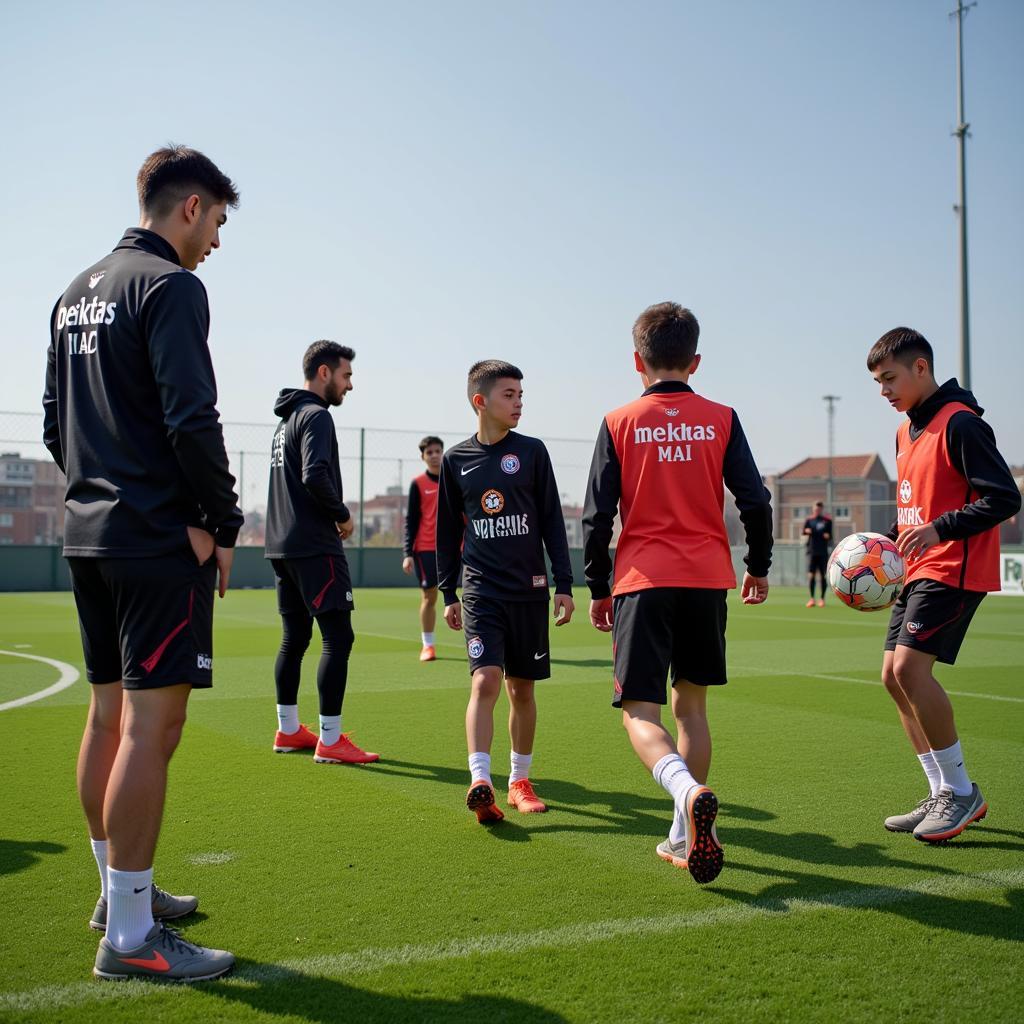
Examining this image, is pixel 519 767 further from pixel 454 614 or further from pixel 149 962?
pixel 149 962

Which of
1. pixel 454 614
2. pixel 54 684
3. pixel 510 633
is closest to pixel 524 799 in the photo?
pixel 510 633

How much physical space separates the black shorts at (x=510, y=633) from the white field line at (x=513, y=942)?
1706mm

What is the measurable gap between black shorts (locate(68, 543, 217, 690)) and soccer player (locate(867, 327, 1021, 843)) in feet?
9.54

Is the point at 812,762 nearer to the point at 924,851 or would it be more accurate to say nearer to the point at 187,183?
the point at 924,851

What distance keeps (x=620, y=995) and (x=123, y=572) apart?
Answer: 179 cm

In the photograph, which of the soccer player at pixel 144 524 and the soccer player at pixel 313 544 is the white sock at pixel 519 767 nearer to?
the soccer player at pixel 313 544

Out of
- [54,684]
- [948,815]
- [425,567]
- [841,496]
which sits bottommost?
[54,684]

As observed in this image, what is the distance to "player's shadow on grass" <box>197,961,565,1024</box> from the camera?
261cm

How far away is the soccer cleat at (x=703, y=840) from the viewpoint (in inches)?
126

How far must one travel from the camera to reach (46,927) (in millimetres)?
3229

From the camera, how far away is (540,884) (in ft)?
12.0

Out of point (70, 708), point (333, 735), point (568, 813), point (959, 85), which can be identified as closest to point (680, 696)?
point (568, 813)

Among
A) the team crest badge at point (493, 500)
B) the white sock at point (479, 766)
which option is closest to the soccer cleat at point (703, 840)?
the white sock at point (479, 766)

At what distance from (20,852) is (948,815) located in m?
3.73
